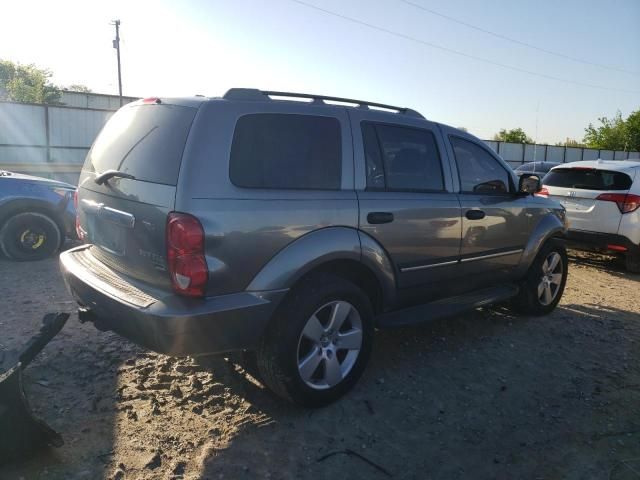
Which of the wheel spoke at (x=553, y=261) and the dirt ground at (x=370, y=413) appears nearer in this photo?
the dirt ground at (x=370, y=413)

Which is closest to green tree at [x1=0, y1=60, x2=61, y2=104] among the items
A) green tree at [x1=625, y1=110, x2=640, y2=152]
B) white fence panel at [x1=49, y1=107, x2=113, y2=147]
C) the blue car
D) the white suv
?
white fence panel at [x1=49, y1=107, x2=113, y2=147]

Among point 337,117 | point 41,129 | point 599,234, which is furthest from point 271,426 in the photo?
point 41,129

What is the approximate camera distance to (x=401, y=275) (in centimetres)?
371

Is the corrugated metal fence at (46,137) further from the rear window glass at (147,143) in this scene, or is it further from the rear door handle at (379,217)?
the rear door handle at (379,217)

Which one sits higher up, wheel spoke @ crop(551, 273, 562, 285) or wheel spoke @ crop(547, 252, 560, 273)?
wheel spoke @ crop(547, 252, 560, 273)

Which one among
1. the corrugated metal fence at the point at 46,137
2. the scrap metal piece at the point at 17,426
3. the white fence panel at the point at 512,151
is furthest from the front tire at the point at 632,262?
the white fence panel at the point at 512,151

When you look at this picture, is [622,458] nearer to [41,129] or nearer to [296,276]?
[296,276]

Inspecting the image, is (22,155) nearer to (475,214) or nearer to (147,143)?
(147,143)

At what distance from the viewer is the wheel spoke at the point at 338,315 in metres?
3.30

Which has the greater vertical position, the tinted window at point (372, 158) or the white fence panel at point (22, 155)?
the white fence panel at point (22, 155)

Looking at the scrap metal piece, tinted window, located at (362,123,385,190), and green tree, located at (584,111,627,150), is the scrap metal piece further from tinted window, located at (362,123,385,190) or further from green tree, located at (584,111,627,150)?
green tree, located at (584,111,627,150)

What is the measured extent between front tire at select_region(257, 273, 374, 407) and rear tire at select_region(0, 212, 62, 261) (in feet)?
15.7

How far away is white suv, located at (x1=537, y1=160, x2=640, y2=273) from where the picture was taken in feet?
23.5

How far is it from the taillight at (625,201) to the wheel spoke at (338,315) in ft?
18.2
